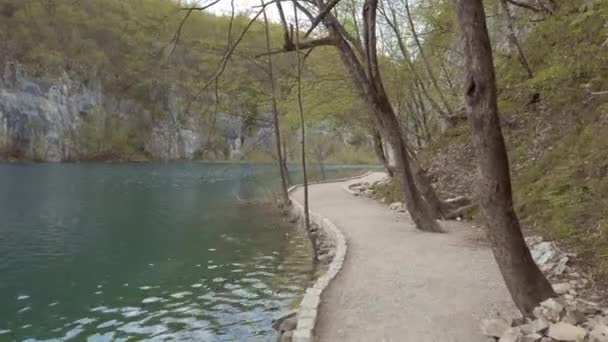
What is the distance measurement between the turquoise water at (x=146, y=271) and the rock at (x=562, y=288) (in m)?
3.26

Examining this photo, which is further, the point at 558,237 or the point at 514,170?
the point at 514,170

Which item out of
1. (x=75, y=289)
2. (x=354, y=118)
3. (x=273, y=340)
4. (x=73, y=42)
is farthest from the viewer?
(x=73, y=42)

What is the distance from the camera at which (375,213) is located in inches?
538

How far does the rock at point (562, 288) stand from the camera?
483 centimetres

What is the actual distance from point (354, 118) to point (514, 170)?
10191mm

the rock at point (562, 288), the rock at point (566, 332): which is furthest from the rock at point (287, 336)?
the rock at point (562, 288)

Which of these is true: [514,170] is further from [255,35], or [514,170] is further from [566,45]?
[255,35]

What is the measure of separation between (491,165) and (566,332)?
1372 millimetres

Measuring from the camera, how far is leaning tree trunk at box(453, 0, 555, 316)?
13.1 ft

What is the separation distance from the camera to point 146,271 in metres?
9.83

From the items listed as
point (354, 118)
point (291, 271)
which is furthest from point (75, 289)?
point (354, 118)

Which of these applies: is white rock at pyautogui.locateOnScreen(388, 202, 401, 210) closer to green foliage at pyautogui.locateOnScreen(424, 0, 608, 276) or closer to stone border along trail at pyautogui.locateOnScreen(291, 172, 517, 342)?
green foliage at pyautogui.locateOnScreen(424, 0, 608, 276)

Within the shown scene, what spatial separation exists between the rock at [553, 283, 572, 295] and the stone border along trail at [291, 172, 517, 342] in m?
0.46

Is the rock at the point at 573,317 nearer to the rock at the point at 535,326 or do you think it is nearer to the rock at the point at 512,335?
the rock at the point at 535,326
